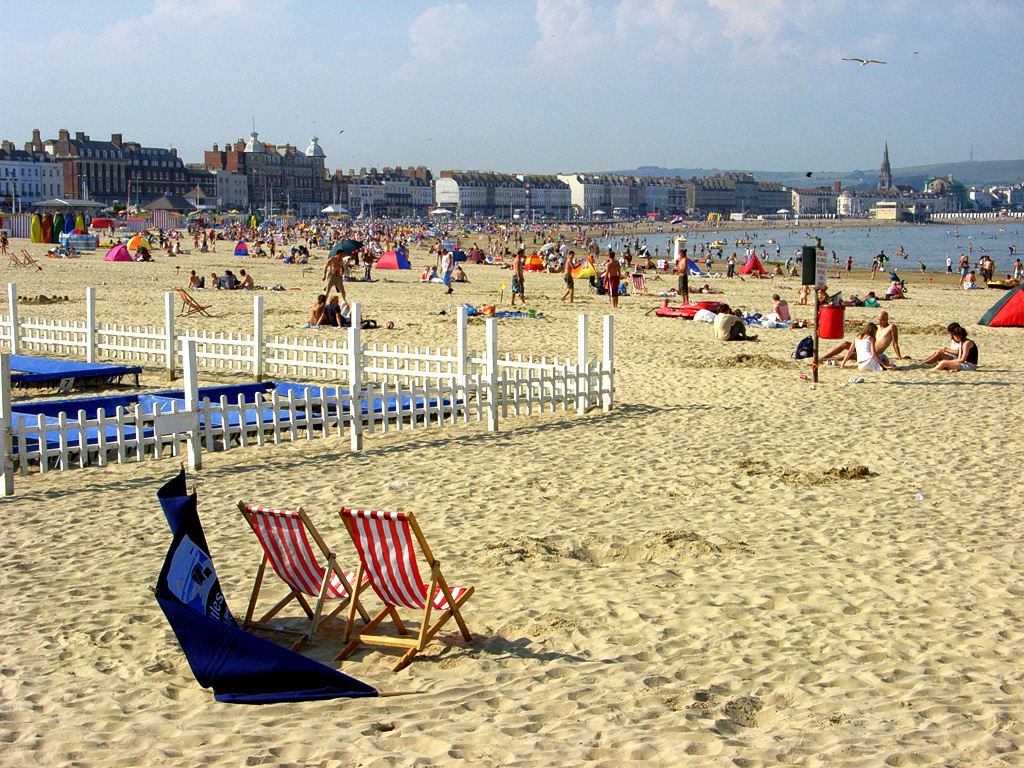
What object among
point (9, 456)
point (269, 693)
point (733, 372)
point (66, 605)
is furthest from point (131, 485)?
point (733, 372)

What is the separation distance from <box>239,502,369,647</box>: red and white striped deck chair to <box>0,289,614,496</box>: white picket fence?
3.55 meters

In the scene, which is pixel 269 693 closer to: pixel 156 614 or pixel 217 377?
pixel 156 614

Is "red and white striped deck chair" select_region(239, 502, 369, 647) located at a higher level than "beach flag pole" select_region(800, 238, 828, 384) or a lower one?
lower

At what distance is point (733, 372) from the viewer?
1406 centimetres

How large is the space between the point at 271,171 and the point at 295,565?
168441 mm

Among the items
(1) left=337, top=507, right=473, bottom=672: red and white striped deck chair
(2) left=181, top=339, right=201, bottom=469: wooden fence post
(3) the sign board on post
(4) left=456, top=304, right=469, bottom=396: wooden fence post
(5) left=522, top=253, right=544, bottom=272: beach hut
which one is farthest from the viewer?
(5) left=522, top=253, right=544, bottom=272: beach hut

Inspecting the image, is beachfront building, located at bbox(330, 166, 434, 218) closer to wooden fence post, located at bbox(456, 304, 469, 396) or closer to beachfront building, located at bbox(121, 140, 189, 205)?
beachfront building, located at bbox(121, 140, 189, 205)

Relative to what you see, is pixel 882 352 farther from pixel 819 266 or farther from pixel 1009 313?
pixel 1009 313

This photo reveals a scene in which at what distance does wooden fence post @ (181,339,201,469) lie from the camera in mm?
8242

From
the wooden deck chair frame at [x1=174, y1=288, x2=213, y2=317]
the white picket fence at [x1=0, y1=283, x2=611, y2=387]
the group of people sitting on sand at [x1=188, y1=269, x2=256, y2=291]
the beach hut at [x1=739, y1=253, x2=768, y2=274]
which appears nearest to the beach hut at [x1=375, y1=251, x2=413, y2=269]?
the group of people sitting on sand at [x1=188, y1=269, x2=256, y2=291]

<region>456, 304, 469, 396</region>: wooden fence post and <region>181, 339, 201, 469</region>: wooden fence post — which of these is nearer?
<region>181, 339, 201, 469</region>: wooden fence post

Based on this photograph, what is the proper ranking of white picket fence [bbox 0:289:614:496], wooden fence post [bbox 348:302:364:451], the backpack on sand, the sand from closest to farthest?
the sand, white picket fence [bbox 0:289:614:496], wooden fence post [bbox 348:302:364:451], the backpack on sand

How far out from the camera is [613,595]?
17.7 feet

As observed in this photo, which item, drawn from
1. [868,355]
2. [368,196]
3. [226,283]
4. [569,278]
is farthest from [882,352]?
[368,196]
